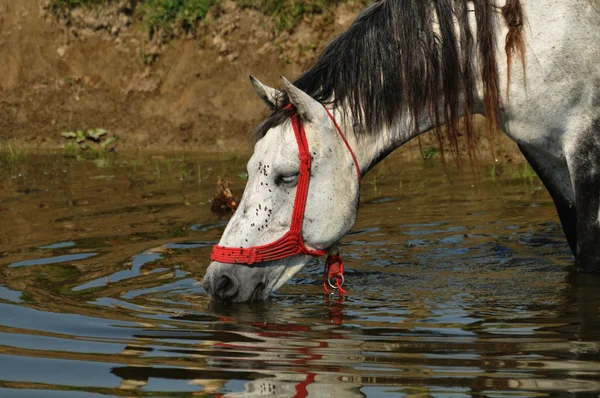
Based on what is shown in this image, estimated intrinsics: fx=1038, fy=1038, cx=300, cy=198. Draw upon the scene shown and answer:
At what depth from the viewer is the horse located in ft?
14.5

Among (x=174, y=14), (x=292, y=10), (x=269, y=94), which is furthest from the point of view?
(x=174, y=14)

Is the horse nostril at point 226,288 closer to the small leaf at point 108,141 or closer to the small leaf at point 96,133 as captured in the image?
the small leaf at point 108,141

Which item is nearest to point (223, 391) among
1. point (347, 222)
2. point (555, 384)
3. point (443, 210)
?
point (555, 384)

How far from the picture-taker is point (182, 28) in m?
10.9

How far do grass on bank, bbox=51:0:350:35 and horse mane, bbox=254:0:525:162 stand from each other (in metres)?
6.07

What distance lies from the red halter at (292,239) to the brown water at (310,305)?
9.4 inches

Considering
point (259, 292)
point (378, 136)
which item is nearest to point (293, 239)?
point (259, 292)

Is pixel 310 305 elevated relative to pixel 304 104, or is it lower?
lower

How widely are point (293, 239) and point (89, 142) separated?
6.21m

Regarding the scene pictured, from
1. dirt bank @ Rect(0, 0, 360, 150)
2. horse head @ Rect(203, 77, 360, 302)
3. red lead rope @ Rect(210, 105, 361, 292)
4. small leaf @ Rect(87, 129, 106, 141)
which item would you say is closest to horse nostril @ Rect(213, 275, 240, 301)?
horse head @ Rect(203, 77, 360, 302)

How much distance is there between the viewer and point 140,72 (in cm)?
1085

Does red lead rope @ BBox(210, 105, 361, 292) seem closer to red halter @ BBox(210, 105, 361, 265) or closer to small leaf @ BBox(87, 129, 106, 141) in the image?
red halter @ BBox(210, 105, 361, 265)

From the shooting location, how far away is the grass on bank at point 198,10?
1050cm

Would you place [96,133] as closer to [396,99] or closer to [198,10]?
[198,10]
